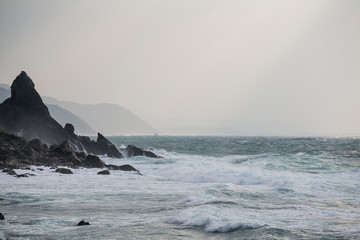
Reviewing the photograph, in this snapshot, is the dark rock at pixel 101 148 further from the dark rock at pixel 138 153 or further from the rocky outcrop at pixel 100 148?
the dark rock at pixel 138 153

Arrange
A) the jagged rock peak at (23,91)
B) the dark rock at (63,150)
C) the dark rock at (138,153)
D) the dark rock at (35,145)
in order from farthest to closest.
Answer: the dark rock at (138,153), the jagged rock peak at (23,91), the dark rock at (63,150), the dark rock at (35,145)

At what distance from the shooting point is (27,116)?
4972 centimetres

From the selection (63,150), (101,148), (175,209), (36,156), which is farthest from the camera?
(101,148)

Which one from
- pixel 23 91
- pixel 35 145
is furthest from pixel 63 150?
pixel 23 91

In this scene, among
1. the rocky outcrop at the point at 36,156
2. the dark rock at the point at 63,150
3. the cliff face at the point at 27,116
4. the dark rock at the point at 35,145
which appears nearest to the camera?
the rocky outcrop at the point at 36,156

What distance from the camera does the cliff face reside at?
48.9 meters

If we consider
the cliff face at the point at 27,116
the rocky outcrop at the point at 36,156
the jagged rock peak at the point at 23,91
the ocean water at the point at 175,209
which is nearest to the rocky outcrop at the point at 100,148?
the cliff face at the point at 27,116

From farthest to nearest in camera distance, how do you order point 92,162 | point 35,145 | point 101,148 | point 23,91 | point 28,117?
1. point 101,148
2. point 23,91
3. point 28,117
4. point 35,145
5. point 92,162

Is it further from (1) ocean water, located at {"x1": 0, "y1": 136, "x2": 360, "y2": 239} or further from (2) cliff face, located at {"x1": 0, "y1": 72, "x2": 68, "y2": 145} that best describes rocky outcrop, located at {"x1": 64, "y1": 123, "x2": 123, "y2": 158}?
(1) ocean water, located at {"x1": 0, "y1": 136, "x2": 360, "y2": 239}

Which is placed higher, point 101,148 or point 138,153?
point 101,148

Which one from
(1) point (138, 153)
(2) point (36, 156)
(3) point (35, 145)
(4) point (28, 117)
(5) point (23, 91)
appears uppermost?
(5) point (23, 91)

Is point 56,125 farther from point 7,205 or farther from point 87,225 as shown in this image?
point 87,225

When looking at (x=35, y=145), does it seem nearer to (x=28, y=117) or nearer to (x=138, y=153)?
(x=28, y=117)

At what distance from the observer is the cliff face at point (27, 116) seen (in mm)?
48875
